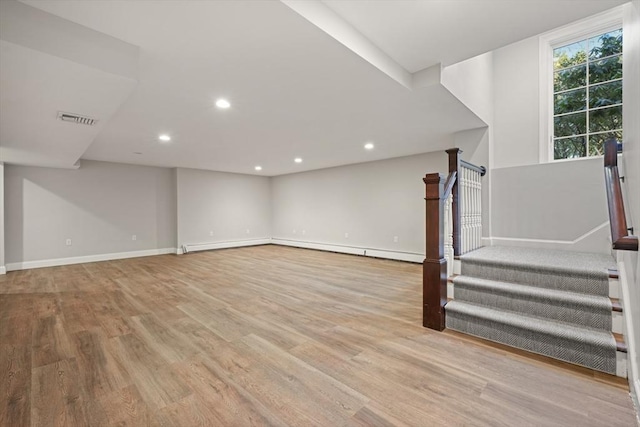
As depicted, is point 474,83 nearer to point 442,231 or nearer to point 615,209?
point 442,231

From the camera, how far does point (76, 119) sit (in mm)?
2867

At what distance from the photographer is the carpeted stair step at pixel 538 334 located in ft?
6.27

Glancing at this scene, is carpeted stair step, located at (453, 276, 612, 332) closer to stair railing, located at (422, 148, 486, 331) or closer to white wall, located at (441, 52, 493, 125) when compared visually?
stair railing, located at (422, 148, 486, 331)

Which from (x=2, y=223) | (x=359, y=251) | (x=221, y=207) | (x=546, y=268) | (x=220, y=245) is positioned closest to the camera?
(x=546, y=268)

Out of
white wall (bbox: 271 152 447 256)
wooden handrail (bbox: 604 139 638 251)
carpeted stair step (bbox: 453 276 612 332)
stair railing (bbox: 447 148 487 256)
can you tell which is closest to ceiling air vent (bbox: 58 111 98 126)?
stair railing (bbox: 447 148 487 256)

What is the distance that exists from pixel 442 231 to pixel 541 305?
0.99 meters

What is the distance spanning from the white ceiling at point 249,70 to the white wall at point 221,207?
11.6 ft

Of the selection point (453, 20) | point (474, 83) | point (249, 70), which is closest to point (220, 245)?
point (249, 70)

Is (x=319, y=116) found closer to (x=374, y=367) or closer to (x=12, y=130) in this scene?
(x=374, y=367)

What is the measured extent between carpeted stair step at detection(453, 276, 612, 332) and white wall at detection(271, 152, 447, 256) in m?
3.29

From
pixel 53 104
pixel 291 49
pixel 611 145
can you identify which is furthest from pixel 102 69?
pixel 611 145

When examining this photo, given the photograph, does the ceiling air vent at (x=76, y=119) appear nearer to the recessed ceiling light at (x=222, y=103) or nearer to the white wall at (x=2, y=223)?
the recessed ceiling light at (x=222, y=103)

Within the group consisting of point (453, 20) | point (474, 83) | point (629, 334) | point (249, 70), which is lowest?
point (629, 334)

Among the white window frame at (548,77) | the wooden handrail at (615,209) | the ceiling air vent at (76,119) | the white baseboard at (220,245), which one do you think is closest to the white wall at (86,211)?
the white baseboard at (220,245)
